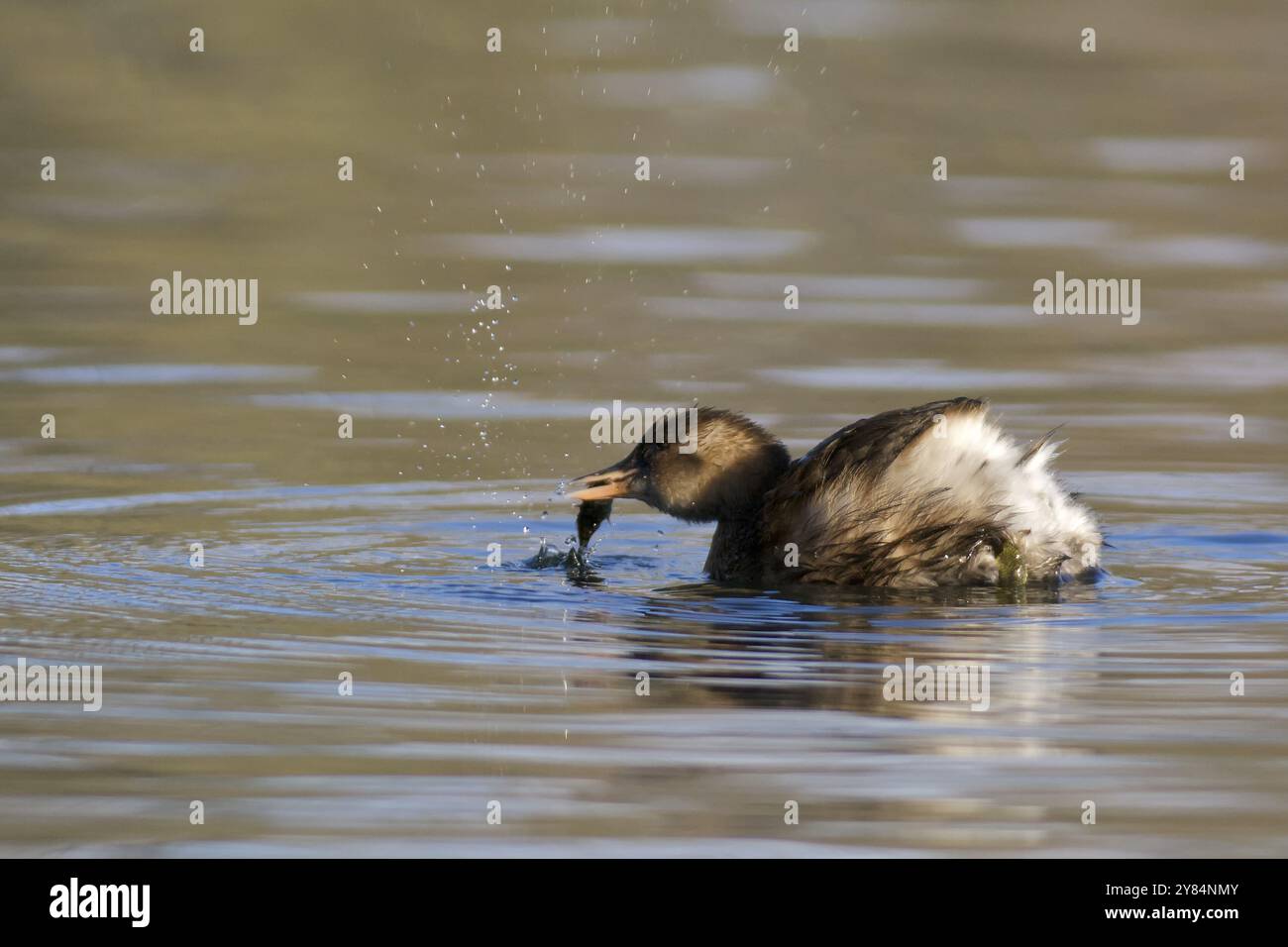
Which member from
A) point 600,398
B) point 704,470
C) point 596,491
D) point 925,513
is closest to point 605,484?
point 596,491

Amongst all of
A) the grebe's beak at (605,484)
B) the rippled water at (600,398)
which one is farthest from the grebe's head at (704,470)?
the rippled water at (600,398)

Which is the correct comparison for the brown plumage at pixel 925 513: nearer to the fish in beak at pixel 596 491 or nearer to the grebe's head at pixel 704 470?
the grebe's head at pixel 704 470

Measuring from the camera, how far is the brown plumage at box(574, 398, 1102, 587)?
27.6 ft

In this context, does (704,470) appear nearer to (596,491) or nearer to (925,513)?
(596,491)

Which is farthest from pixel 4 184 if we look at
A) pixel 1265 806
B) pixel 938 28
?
pixel 1265 806

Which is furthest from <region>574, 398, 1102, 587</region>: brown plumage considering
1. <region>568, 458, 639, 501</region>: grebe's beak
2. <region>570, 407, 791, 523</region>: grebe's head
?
<region>568, 458, 639, 501</region>: grebe's beak

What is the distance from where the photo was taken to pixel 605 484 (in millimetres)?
9367

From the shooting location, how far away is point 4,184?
49.8ft

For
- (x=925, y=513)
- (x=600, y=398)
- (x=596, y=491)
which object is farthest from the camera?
(x=600, y=398)

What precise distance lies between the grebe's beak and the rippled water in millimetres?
275

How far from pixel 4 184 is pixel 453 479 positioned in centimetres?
598

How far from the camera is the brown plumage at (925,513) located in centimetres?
840

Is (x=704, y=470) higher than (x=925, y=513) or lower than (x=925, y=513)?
higher

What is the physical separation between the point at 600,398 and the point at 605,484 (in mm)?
2408
